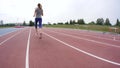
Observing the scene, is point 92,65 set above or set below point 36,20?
below

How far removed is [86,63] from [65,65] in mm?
717

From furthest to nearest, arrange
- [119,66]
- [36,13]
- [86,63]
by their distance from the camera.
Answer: [36,13]
[86,63]
[119,66]

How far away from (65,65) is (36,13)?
322 inches

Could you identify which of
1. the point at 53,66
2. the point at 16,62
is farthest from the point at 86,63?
the point at 16,62

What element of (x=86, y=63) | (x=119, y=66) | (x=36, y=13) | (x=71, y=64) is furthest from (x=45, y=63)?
(x=36, y=13)

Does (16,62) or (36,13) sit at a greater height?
(36,13)

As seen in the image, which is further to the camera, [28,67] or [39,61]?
[39,61]

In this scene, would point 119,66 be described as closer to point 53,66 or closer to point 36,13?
point 53,66

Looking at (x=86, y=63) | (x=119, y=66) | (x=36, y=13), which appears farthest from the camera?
(x=36, y=13)

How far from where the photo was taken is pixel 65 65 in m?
5.52

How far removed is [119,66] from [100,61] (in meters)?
0.80

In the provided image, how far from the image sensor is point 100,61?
6.02 metres

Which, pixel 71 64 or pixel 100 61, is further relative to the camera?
pixel 100 61

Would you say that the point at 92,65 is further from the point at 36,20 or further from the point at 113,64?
the point at 36,20
